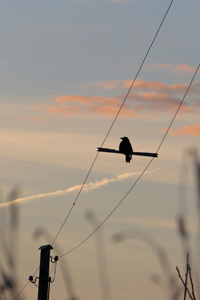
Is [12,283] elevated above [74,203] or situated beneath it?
situated beneath

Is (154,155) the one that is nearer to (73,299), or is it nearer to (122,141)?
(122,141)

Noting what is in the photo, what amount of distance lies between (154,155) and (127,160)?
4.72 meters

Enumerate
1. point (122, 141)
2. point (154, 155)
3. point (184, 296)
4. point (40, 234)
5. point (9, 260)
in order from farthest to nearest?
point (122, 141) → point (154, 155) → point (40, 234) → point (9, 260) → point (184, 296)

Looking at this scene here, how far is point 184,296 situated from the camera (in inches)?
353

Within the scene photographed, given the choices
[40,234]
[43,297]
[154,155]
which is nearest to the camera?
[40,234]

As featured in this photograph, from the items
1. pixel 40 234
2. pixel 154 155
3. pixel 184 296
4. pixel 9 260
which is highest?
pixel 154 155

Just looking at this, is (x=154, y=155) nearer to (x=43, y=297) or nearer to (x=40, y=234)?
(x=43, y=297)

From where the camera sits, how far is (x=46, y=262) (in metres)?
25.1

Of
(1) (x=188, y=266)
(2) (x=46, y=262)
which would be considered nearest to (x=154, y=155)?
(2) (x=46, y=262)

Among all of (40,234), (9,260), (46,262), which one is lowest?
(9,260)

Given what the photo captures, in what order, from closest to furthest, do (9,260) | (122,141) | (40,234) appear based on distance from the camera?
(9,260) → (40,234) → (122,141)

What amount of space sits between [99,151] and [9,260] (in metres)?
12.4

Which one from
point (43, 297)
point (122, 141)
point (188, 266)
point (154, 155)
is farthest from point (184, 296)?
point (122, 141)

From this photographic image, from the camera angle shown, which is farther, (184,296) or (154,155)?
(154,155)
